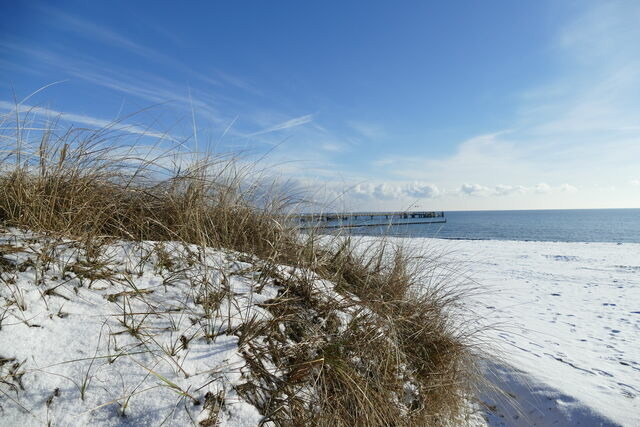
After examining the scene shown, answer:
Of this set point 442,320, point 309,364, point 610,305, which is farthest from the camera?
point 610,305

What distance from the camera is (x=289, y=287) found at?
6.89 ft

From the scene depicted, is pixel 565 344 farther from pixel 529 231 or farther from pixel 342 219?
pixel 529 231

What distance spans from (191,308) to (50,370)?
60 cm

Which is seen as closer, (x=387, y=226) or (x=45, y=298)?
(x=45, y=298)

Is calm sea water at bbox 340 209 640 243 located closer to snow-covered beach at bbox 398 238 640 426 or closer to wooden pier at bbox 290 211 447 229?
wooden pier at bbox 290 211 447 229

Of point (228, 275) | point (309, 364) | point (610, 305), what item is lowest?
point (610, 305)

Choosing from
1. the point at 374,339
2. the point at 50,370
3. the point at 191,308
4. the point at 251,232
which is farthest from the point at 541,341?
the point at 50,370

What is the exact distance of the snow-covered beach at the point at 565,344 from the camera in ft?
7.88

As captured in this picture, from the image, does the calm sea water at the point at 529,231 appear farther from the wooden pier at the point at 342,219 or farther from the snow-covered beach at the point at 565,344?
the snow-covered beach at the point at 565,344

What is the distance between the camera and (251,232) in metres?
2.81

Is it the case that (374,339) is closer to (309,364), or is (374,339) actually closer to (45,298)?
(309,364)

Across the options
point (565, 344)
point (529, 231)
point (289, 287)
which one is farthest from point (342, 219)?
point (529, 231)

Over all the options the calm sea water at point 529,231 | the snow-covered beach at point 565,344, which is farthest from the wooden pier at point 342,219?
the snow-covered beach at point 565,344

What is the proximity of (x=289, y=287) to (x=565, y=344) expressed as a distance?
11.8ft
